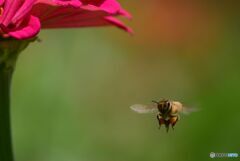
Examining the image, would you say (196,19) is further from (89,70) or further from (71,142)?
(71,142)

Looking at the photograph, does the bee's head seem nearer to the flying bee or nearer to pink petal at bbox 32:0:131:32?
the flying bee

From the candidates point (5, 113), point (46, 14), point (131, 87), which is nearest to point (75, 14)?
point (46, 14)

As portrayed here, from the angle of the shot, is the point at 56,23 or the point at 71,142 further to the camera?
the point at 71,142

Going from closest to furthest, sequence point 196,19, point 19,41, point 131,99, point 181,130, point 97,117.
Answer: point 19,41
point 181,130
point 97,117
point 131,99
point 196,19

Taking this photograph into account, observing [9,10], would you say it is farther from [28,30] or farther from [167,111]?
[167,111]

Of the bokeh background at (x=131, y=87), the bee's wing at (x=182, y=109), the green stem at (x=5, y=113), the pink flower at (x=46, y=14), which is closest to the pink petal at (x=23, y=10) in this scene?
the pink flower at (x=46, y=14)

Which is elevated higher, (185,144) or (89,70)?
(89,70)

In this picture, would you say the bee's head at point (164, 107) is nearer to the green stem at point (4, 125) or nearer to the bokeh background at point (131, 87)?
the green stem at point (4, 125)

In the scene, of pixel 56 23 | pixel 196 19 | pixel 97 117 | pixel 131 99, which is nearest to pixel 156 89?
pixel 131 99
